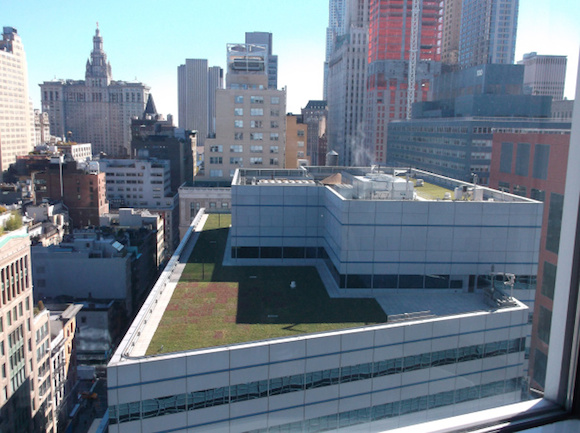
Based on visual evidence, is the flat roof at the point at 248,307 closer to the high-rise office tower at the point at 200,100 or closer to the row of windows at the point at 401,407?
the row of windows at the point at 401,407

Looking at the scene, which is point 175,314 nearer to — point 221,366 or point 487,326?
point 221,366

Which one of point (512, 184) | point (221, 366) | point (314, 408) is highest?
point (512, 184)

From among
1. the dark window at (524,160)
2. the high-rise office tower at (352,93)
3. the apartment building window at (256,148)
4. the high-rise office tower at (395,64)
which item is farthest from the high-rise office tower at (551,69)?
the high-rise office tower at (352,93)

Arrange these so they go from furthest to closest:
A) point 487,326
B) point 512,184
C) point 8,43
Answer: point 512,184
point 487,326
point 8,43

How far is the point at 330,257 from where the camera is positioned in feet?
21.1

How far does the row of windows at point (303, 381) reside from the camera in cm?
352

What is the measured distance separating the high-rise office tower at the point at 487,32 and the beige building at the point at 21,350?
94.7 feet

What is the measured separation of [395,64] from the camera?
3294 centimetres

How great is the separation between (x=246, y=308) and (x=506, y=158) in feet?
21.6

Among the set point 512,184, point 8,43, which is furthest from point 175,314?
point 512,184

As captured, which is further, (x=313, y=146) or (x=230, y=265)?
(x=313, y=146)

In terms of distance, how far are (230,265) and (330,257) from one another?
1389 millimetres

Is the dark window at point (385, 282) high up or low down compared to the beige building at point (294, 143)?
down

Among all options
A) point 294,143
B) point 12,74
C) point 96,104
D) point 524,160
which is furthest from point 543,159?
point 294,143
